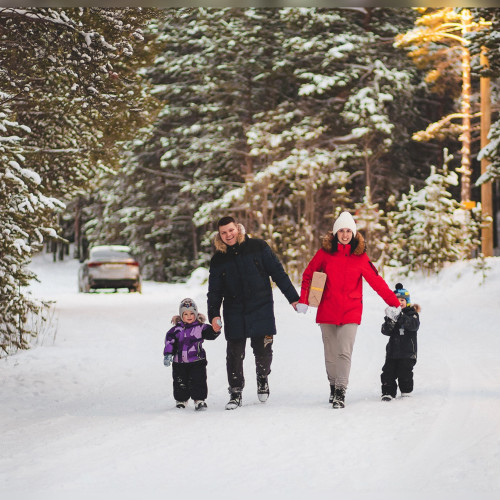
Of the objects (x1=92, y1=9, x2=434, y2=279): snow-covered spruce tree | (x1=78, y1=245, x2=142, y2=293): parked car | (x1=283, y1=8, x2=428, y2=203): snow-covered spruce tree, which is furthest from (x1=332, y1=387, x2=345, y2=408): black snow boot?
(x1=283, y1=8, x2=428, y2=203): snow-covered spruce tree

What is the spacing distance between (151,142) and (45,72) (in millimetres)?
25990

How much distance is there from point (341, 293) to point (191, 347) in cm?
148

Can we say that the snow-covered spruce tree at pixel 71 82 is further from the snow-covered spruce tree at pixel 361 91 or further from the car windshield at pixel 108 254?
the snow-covered spruce tree at pixel 361 91

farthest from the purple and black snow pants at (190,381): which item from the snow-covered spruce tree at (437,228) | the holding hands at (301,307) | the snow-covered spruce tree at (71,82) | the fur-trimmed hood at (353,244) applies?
the snow-covered spruce tree at (437,228)

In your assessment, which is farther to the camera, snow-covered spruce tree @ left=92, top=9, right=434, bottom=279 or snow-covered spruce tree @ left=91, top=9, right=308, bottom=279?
snow-covered spruce tree @ left=91, top=9, right=308, bottom=279

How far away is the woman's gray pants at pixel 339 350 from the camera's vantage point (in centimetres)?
867

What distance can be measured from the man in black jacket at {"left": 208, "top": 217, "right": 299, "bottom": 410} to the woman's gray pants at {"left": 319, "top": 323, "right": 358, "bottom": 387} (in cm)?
46

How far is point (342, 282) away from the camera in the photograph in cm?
879

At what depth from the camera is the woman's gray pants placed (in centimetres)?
867

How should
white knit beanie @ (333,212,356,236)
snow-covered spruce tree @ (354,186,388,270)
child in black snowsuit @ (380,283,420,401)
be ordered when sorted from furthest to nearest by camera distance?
snow-covered spruce tree @ (354,186,388,270) → child in black snowsuit @ (380,283,420,401) → white knit beanie @ (333,212,356,236)

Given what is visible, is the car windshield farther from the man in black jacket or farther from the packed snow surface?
the man in black jacket

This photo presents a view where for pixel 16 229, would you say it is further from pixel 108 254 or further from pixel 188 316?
pixel 108 254

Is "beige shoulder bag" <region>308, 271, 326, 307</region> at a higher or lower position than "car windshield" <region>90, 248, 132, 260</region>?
higher

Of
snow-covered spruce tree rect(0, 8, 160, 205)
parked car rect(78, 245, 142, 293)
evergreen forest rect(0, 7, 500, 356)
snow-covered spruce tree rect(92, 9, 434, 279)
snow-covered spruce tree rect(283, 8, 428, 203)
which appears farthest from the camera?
snow-covered spruce tree rect(92, 9, 434, 279)
